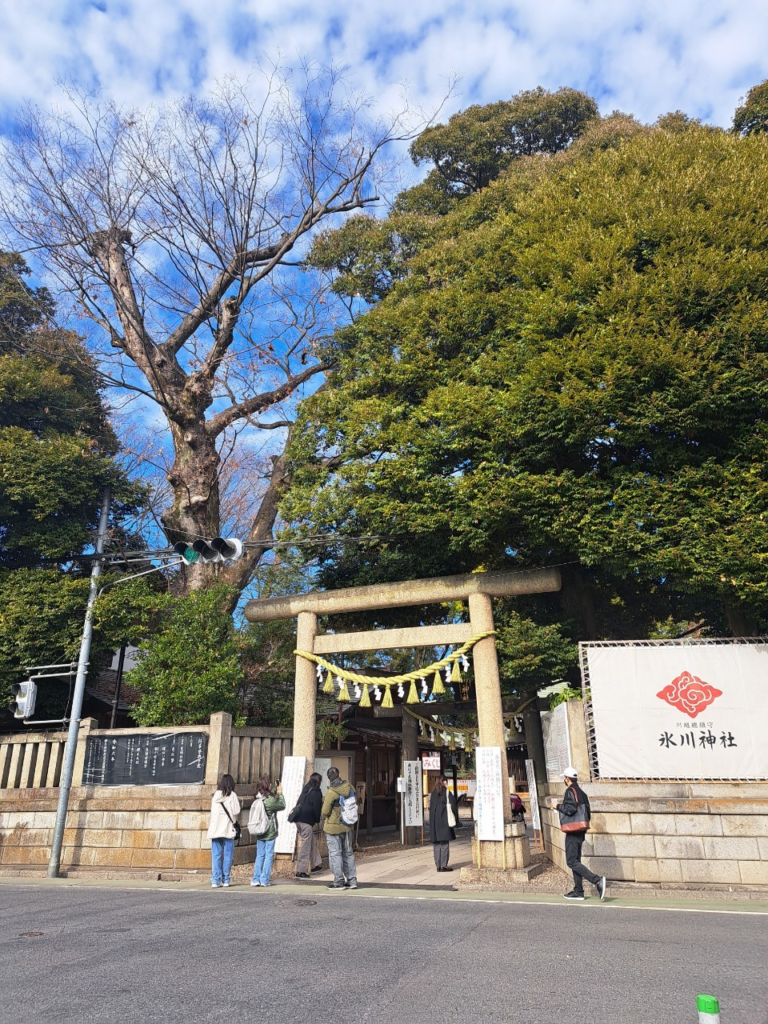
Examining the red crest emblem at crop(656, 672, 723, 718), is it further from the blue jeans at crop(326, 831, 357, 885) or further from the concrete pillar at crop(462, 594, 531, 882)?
the blue jeans at crop(326, 831, 357, 885)

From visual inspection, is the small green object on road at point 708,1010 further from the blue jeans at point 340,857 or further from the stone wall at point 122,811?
the stone wall at point 122,811

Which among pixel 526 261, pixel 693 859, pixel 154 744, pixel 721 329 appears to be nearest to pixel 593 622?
pixel 693 859

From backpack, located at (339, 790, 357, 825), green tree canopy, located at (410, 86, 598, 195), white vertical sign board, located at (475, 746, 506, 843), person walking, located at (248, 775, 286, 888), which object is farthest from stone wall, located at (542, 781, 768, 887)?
green tree canopy, located at (410, 86, 598, 195)

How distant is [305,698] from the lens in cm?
1367

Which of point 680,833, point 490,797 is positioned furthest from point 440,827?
point 680,833

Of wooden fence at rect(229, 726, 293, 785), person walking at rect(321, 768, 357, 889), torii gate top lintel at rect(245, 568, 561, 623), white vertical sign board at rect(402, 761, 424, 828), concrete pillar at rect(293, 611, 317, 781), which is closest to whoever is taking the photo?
person walking at rect(321, 768, 357, 889)

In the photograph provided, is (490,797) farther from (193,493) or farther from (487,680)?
(193,493)

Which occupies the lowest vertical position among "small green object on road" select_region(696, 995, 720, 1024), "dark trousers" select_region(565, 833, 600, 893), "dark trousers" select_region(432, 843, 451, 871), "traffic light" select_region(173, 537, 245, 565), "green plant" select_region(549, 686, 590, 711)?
"dark trousers" select_region(432, 843, 451, 871)

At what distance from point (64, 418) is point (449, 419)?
11.0 meters

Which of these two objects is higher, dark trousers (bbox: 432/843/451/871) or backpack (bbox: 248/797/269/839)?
backpack (bbox: 248/797/269/839)

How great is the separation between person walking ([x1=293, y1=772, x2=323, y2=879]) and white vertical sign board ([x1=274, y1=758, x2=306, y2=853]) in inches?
16.6

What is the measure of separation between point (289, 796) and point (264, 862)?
1.83 meters

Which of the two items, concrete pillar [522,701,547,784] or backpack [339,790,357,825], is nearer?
backpack [339,790,357,825]

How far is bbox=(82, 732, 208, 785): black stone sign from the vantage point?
13070 millimetres
